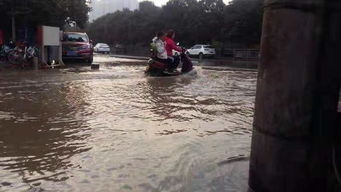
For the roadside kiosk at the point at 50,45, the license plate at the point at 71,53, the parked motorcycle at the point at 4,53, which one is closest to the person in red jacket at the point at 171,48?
the roadside kiosk at the point at 50,45

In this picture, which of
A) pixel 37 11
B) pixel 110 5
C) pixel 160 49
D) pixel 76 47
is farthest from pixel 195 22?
pixel 110 5

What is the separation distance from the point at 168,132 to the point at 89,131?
3.35 ft

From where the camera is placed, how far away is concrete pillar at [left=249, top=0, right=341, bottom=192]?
3445 millimetres

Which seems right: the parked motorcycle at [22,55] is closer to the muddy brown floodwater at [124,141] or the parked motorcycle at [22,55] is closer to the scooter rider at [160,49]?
the scooter rider at [160,49]

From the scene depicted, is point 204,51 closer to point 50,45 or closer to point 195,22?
point 195,22

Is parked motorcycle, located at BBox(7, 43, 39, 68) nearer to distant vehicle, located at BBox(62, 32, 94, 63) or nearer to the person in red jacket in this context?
distant vehicle, located at BBox(62, 32, 94, 63)

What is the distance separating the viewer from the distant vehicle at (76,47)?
22578mm

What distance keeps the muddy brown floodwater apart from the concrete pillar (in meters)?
0.61

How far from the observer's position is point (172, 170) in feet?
14.9

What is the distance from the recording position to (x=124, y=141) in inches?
223

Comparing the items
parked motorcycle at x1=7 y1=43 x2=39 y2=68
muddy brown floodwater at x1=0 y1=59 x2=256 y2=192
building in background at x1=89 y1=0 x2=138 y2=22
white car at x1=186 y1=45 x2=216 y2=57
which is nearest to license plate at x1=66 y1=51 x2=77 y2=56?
parked motorcycle at x1=7 y1=43 x2=39 y2=68

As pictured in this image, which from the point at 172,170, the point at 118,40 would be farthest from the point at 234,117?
the point at 118,40

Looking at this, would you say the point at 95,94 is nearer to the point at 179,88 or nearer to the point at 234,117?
the point at 179,88

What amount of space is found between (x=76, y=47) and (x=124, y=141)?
1779 centimetres
